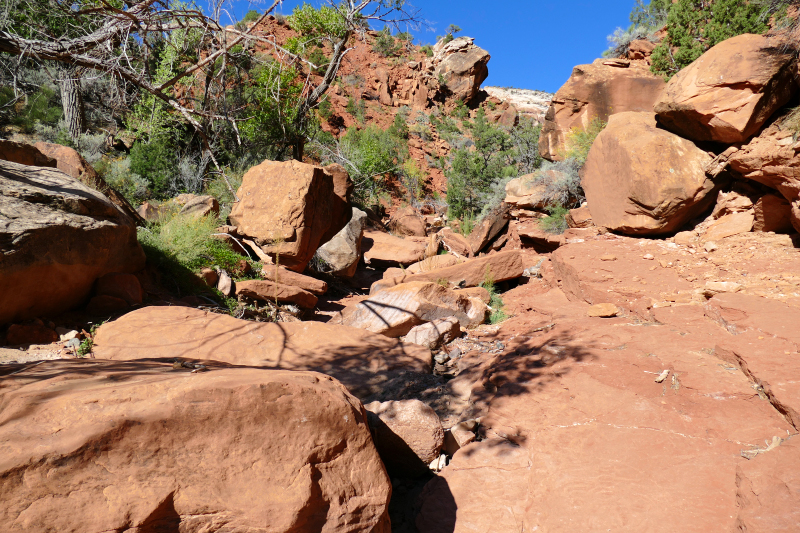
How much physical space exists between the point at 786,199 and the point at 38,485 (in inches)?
291

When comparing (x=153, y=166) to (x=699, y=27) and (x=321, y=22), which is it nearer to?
(x=321, y=22)

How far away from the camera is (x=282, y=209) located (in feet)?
22.7

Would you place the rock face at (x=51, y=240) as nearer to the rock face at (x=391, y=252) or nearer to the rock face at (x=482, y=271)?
the rock face at (x=482, y=271)

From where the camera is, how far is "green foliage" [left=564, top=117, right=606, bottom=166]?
998 centimetres

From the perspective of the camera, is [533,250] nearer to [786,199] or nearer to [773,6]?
[786,199]

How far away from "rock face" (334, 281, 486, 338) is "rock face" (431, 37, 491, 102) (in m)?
22.8

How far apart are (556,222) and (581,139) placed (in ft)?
8.06

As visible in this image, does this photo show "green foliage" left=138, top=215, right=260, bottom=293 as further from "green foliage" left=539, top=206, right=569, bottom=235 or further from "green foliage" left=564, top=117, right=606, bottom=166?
"green foliage" left=564, top=117, right=606, bottom=166

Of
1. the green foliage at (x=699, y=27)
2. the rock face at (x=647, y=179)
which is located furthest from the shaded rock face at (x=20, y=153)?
the green foliage at (x=699, y=27)

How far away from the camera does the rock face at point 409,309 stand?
5.95m

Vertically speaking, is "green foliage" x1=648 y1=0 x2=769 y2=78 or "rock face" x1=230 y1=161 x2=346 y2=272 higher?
"green foliage" x1=648 y1=0 x2=769 y2=78

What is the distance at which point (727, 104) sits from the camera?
617 centimetres

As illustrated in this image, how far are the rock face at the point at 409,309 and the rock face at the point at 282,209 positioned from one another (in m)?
1.35

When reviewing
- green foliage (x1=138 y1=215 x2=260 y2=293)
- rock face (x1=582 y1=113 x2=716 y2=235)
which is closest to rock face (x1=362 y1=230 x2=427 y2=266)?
green foliage (x1=138 y1=215 x2=260 y2=293)
